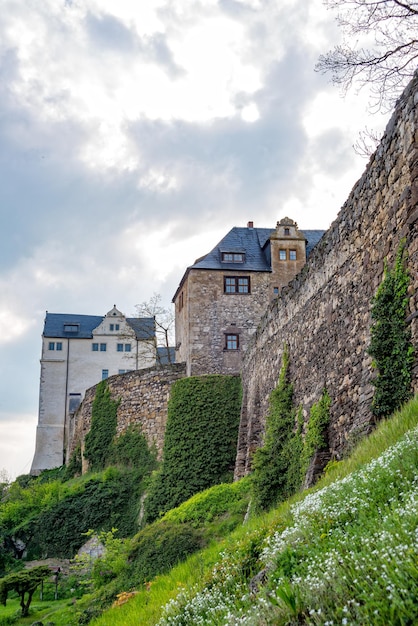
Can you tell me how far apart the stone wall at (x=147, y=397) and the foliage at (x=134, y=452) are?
0.32 m

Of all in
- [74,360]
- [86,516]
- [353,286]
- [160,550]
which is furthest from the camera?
[74,360]

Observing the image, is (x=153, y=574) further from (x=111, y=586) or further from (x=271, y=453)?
(x=271, y=453)

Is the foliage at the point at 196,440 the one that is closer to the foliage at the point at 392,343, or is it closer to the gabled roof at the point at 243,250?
the gabled roof at the point at 243,250

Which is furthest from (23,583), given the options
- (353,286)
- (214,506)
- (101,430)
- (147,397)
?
(353,286)

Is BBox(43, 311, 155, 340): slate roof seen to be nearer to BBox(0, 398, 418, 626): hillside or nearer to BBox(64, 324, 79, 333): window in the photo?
BBox(64, 324, 79, 333): window

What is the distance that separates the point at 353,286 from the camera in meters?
10.8

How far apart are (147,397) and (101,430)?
3741mm

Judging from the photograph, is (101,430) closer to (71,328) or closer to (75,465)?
(75,465)

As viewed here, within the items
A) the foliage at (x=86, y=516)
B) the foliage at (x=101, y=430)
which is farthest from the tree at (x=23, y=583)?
the foliage at (x=101, y=430)

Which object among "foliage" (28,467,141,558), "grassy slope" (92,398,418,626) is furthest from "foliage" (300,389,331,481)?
"foliage" (28,467,141,558)

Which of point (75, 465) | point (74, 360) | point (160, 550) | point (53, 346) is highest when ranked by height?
point (53, 346)

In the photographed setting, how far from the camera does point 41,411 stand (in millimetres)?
51875

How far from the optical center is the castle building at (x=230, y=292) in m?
27.9

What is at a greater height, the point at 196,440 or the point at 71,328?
the point at 71,328
